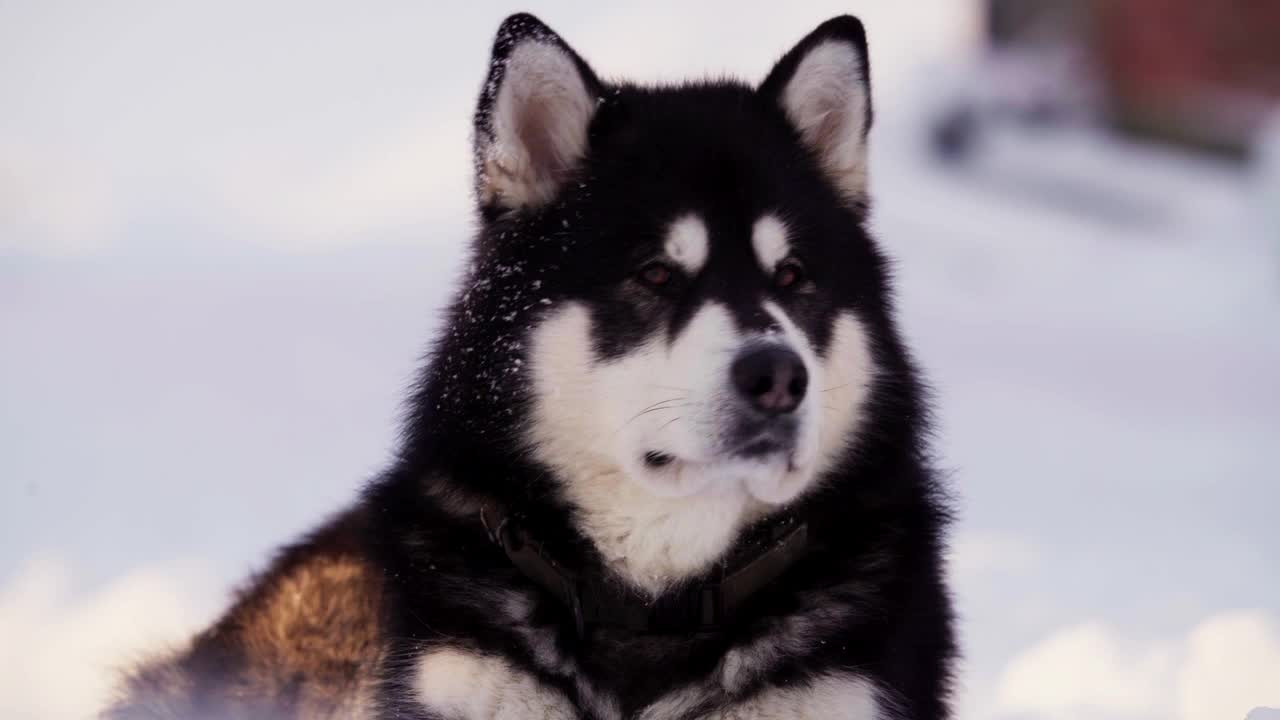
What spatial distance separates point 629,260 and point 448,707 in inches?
33.1

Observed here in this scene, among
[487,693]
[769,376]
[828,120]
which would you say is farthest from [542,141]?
[487,693]

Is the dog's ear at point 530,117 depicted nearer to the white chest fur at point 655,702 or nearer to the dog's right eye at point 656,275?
the dog's right eye at point 656,275

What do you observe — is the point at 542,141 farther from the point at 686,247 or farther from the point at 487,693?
the point at 487,693

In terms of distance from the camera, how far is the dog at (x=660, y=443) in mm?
2299

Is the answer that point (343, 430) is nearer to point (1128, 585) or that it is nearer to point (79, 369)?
point (79, 369)

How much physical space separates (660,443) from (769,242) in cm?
45

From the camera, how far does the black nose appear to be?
85.9 inches

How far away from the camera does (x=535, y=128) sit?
256 cm

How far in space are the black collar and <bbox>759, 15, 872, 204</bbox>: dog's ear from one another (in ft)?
2.55

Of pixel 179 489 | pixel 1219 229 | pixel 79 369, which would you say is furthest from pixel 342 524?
pixel 1219 229

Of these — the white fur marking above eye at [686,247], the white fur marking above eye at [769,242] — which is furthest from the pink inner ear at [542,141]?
the white fur marking above eye at [769,242]

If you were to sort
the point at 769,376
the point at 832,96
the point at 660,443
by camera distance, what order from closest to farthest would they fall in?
1. the point at 769,376
2. the point at 660,443
3. the point at 832,96

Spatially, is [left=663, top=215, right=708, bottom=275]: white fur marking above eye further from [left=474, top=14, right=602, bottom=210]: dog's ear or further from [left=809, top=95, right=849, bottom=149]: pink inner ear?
[left=809, top=95, right=849, bottom=149]: pink inner ear

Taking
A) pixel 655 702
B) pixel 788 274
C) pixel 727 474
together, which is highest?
pixel 788 274
